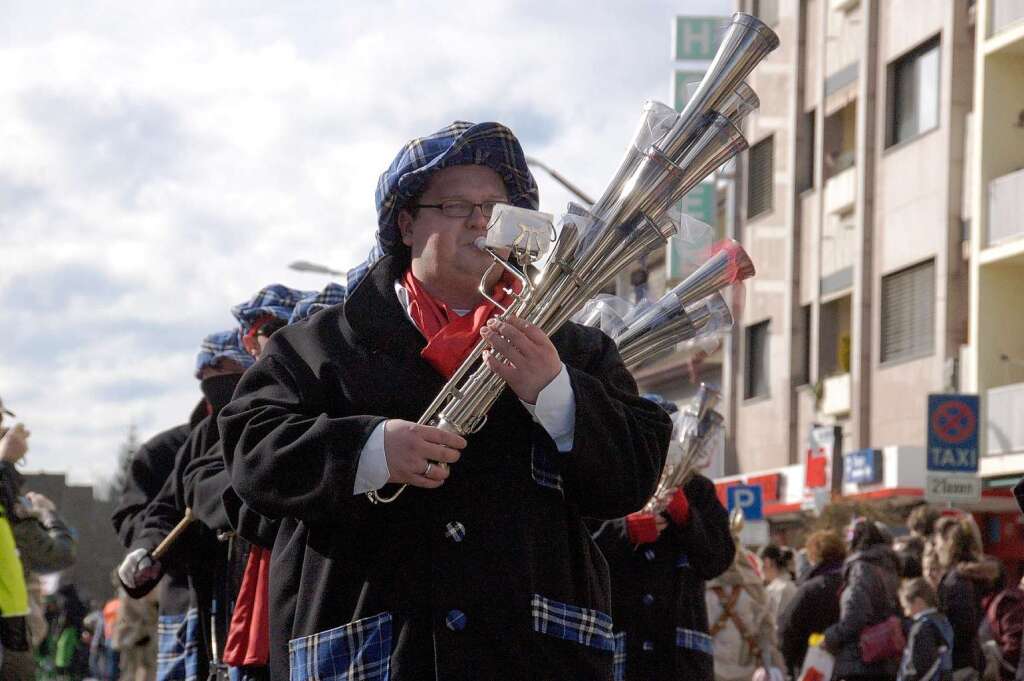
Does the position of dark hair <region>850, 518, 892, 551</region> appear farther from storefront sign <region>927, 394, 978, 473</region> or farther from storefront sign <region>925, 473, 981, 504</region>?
storefront sign <region>927, 394, 978, 473</region>

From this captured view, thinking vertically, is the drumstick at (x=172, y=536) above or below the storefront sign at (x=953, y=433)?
below

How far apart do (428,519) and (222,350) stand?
13.1 feet

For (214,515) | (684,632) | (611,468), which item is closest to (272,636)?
(611,468)

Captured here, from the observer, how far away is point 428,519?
4.27 metres

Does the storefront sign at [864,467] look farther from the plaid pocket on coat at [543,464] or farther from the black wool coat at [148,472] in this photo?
the plaid pocket on coat at [543,464]

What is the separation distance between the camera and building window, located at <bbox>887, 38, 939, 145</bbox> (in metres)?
31.1

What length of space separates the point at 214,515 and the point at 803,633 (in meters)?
7.10

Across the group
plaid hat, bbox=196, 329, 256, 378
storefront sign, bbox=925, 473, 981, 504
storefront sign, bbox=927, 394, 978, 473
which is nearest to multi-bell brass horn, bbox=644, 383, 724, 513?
plaid hat, bbox=196, 329, 256, 378

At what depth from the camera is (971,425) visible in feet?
63.3

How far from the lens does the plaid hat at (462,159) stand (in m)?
4.58

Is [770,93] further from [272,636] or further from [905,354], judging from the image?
[272,636]

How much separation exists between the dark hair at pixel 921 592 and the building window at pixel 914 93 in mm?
19997

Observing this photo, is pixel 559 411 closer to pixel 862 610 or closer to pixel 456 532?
pixel 456 532

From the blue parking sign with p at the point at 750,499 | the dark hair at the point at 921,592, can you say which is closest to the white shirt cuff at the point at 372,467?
the dark hair at the point at 921,592
